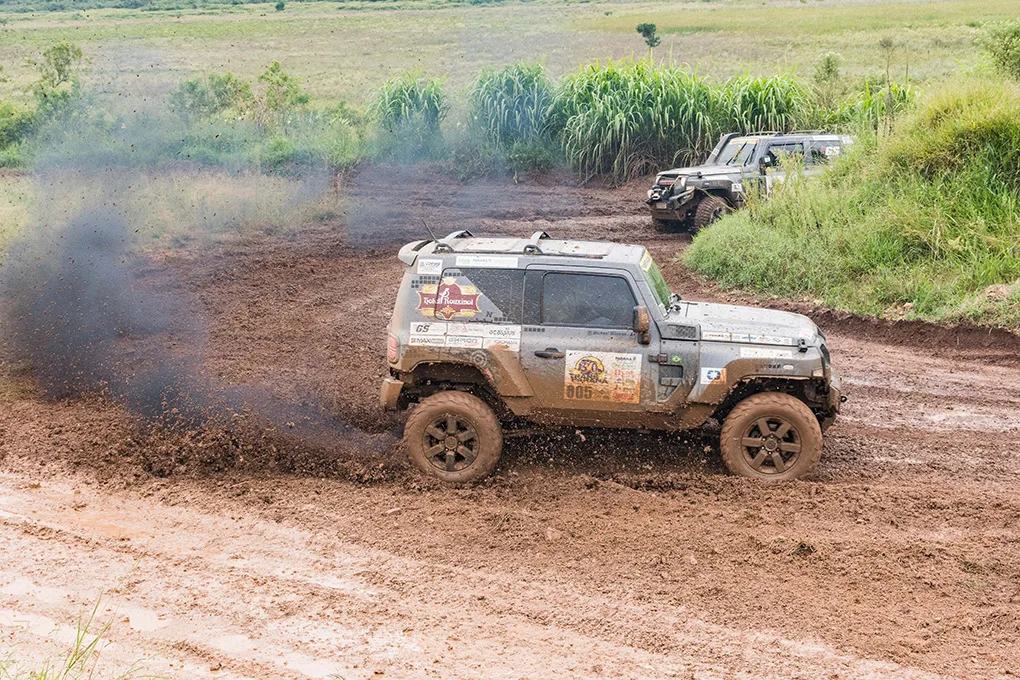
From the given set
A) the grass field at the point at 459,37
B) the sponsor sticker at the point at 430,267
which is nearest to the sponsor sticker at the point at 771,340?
the sponsor sticker at the point at 430,267

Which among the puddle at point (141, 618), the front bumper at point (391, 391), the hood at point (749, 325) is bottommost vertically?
the puddle at point (141, 618)

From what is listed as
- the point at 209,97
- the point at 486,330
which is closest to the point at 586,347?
the point at 486,330

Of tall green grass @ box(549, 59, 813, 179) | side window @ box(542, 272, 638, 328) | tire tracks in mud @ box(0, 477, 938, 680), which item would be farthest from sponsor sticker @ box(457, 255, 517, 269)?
tall green grass @ box(549, 59, 813, 179)

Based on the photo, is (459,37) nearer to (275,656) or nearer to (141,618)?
(141,618)

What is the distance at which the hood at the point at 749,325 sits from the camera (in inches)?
314

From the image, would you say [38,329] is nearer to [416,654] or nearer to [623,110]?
[416,654]

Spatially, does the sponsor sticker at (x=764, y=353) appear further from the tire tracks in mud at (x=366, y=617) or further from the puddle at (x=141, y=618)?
the puddle at (x=141, y=618)

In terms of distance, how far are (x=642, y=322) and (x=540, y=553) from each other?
1904 mm

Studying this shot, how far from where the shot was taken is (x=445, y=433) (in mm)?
8250

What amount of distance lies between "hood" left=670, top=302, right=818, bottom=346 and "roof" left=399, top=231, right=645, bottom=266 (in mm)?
655

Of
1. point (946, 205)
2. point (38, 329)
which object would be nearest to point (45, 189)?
point (38, 329)

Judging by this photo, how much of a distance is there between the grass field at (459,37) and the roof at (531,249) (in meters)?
20.4

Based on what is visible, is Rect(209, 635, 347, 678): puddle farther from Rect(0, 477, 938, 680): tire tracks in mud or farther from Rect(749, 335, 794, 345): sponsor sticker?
Rect(749, 335, 794, 345): sponsor sticker

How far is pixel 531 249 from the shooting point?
8.20 m
